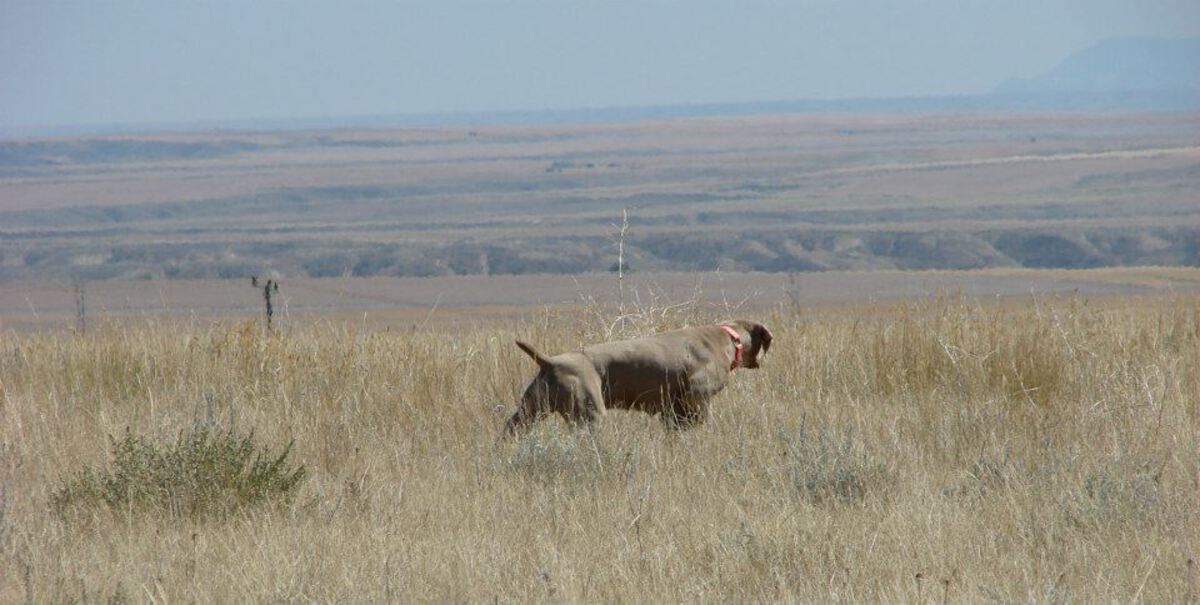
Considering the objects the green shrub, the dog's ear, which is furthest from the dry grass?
the dog's ear

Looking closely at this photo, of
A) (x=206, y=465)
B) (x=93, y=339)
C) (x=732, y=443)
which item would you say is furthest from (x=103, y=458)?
(x=93, y=339)

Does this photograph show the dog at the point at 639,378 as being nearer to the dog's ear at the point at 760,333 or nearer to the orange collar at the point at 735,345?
the orange collar at the point at 735,345

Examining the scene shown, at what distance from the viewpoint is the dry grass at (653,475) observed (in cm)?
543

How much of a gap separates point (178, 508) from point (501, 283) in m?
30.2

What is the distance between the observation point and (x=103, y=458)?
728cm

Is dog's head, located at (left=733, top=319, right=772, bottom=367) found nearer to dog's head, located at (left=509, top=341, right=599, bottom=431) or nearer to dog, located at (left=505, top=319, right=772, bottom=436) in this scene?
dog, located at (left=505, top=319, right=772, bottom=436)

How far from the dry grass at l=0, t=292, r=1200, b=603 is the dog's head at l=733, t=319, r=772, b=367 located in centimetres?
24

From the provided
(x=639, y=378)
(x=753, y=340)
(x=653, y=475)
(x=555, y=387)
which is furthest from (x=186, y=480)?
(x=753, y=340)

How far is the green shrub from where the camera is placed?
6.46m

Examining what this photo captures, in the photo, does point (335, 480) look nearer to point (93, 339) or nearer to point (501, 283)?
point (93, 339)

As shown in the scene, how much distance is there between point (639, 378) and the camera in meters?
7.52

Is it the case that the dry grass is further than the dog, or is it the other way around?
the dog

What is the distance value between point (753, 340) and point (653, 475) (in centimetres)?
151

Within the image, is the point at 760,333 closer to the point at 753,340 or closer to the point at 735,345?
the point at 753,340
